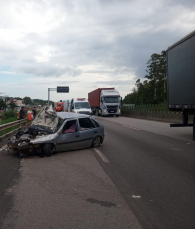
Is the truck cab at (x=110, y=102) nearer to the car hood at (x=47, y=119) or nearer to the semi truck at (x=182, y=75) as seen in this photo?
the semi truck at (x=182, y=75)

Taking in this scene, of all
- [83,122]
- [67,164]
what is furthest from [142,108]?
[67,164]

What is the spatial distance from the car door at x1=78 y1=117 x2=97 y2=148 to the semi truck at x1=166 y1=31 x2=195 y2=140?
180 inches

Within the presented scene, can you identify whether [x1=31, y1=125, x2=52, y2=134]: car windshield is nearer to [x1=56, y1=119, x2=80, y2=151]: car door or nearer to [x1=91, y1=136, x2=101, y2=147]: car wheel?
[x1=56, y1=119, x2=80, y2=151]: car door

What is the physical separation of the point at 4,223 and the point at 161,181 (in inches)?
143

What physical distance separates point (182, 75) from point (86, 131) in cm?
552

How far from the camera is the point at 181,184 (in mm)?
6680

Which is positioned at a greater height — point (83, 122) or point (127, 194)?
point (83, 122)

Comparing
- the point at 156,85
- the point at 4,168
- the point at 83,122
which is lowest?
the point at 4,168

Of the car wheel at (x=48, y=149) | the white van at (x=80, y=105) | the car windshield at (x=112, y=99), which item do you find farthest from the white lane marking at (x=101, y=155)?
the car windshield at (x=112, y=99)

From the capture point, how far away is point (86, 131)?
11.4m

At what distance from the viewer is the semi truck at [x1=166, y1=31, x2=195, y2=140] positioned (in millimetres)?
13117

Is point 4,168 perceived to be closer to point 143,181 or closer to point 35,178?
point 35,178

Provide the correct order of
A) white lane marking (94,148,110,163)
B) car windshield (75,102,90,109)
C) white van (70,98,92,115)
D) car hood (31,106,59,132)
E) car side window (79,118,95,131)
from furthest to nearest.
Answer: car windshield (75,102,90,109) < white van (70,98,92,115) < car hood (31,106,59,132) < car side window (79,118,95,131) < white lane marking (94,148,110,163)

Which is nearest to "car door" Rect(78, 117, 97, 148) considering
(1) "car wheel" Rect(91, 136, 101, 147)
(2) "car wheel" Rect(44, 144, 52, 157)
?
(1) "car wheel" Rect(91, 136, 101, 147)
